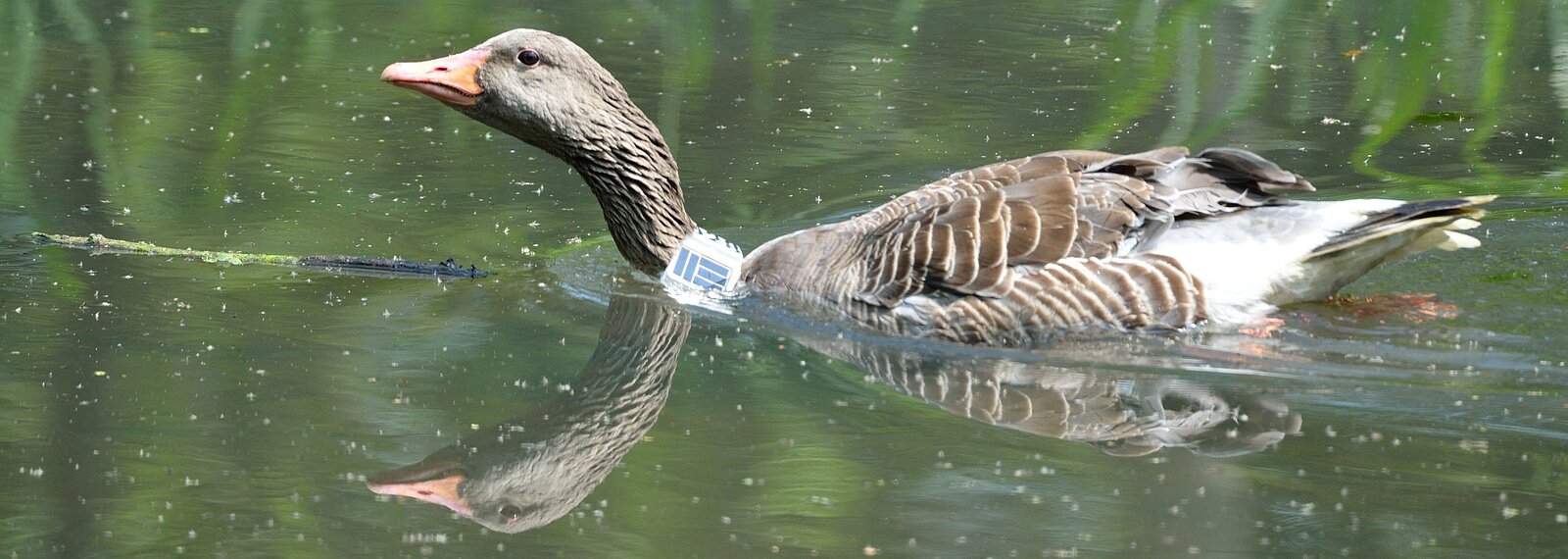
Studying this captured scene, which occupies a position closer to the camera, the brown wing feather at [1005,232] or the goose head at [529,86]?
the brown wing feather at [1005,232]

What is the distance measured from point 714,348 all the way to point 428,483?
1.85 meters

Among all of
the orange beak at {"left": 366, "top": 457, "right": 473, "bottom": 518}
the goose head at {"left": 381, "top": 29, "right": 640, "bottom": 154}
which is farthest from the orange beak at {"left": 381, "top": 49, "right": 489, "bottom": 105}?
the orange beak at {"left": 366, "top": 457, "right": 473, "bottom": 518}

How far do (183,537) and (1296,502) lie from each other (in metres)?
3.09

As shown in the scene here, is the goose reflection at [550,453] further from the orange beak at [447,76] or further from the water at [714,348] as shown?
the orange beak at [447,76]

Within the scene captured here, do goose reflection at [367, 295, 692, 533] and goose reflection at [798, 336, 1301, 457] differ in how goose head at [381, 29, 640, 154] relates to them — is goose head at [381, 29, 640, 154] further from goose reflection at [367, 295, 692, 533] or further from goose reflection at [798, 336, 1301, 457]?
goose reflection at [798, 336, 1301, 457]

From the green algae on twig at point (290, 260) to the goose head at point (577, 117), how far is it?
0.70 metres

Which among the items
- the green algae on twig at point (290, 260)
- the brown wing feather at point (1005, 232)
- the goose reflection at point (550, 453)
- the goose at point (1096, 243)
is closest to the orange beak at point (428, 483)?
the goose reflection at point (550, 453)

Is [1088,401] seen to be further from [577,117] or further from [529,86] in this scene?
[529,86]

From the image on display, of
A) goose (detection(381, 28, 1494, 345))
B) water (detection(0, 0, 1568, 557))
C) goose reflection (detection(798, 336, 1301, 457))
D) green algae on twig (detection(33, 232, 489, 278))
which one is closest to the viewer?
water (detection(0, 0, 1568, 557))

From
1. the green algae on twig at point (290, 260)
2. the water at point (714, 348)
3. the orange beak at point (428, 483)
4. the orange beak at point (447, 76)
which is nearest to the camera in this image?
the water at point (714, 348)

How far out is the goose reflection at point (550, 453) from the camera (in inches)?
189

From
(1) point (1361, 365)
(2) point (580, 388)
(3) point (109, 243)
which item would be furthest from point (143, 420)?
(1) point (1361, 365)

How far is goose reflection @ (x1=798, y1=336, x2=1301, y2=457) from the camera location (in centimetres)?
538

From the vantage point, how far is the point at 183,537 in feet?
14.6
